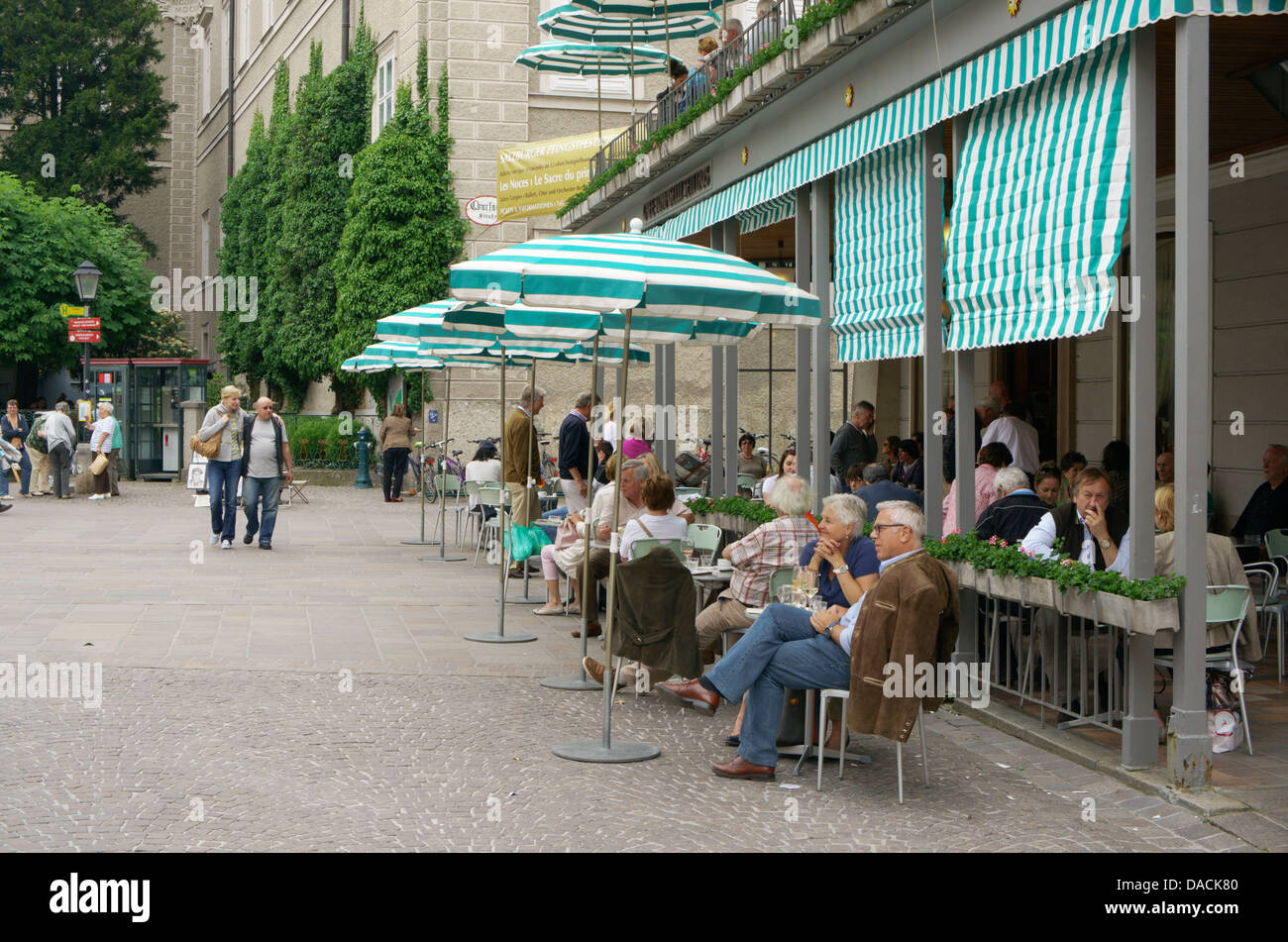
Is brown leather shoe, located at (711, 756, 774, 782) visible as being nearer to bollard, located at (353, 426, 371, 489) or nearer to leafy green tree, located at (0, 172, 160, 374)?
bollard, located at (353, 426, 371, 489)

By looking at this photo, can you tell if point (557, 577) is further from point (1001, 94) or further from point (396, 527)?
point (396, 527)

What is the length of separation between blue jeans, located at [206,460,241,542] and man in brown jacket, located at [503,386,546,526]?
4354mm

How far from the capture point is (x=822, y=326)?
1106 cm

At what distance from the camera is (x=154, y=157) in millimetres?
47281

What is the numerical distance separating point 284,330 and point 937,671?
1088 inches

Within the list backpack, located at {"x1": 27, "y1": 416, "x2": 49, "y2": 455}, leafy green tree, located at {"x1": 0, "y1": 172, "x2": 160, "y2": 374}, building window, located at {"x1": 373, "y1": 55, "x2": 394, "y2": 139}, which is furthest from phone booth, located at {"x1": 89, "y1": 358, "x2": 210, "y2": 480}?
leafy green tree, located at {"x1": 0, "y1": 172, "x2": 160, "y2": 374}

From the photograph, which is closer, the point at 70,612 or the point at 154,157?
the point at 70,612

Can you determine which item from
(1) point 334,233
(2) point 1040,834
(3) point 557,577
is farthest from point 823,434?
(1) point 334,233

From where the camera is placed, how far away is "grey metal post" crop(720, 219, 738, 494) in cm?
1352

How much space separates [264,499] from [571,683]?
891 centimetres

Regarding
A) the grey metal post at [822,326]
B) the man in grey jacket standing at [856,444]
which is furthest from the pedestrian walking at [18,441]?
the grey metal post at [822,326]

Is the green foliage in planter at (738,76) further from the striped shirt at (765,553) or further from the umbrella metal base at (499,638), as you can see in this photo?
the umbrella metal base at (499,638)

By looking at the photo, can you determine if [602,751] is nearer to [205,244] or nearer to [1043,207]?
[1043,207]
